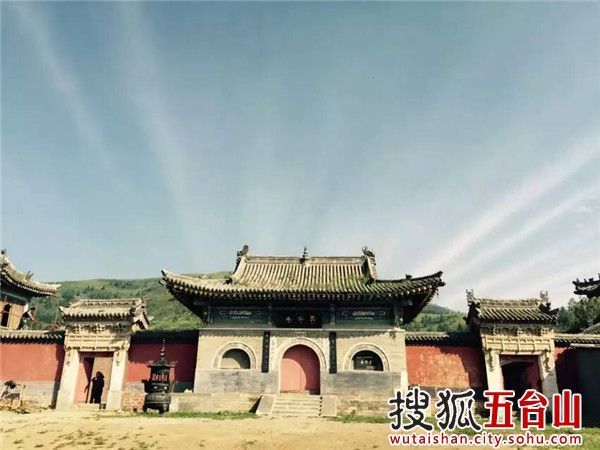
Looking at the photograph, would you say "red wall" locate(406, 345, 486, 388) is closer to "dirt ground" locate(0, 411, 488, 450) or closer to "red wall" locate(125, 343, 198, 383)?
"dirt ground" locate(0, 411, 488, 450)

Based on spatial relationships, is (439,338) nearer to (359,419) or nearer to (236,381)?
(359,419)

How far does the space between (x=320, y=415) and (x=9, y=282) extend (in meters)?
19.4

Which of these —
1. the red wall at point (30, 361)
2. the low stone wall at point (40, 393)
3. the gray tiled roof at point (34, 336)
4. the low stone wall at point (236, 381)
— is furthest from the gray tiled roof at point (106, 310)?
the low stone wall at point (236, 381)

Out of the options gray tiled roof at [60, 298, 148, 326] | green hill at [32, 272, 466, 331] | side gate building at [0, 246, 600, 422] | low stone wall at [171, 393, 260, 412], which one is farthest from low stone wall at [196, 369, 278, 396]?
green hill at [32, 272, 466, 331]

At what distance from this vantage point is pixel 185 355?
66.0 feet

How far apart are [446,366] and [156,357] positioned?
13690 mm

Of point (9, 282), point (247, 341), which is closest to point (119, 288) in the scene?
point (9, 282)

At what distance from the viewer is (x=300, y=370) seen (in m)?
19.2

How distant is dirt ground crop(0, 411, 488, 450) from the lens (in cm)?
1097

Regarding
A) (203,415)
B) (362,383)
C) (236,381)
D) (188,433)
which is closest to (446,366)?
(362,383)

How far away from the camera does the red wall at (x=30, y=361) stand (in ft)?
67.2

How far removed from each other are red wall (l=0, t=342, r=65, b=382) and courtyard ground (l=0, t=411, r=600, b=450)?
5.53 meters

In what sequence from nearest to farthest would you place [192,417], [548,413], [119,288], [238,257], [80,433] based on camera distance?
1. [80,433]
2. [192,417]
3. [548,413]
4. [238,257]
5. [119,288]

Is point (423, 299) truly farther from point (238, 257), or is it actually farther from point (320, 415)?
point (238, 257)
